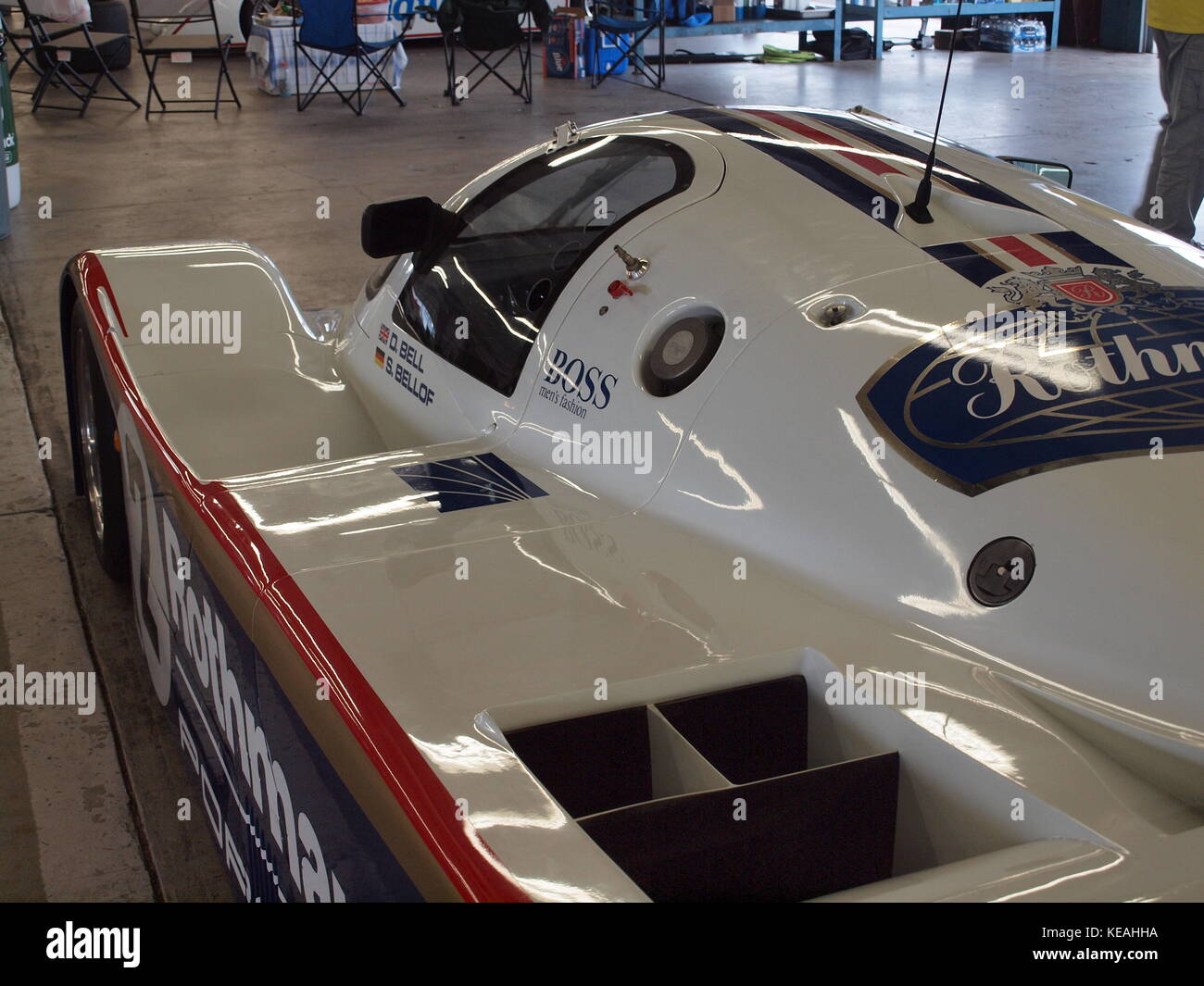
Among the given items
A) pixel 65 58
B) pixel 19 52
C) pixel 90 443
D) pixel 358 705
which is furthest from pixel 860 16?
pixel 358 705

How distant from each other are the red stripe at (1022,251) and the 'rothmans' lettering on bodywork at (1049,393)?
108mm

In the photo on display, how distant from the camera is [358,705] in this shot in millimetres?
1568

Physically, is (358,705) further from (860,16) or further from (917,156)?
(860,16)

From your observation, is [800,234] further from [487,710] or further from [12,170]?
[12,170]

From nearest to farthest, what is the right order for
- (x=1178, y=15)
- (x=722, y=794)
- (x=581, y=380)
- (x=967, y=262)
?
(x=722, y=794) → (x=967, y=262) → (x=581, y=380) → (x=1178, y=15)

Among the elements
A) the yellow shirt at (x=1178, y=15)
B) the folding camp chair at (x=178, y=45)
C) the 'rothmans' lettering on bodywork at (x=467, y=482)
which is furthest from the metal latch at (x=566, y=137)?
the folding camp chair at (x=178, y=45)

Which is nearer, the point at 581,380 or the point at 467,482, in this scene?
the point at 467,482

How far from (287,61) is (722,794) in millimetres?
11969

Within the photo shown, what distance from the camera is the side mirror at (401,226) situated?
294 centimetres

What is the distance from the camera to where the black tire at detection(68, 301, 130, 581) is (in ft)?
11.1

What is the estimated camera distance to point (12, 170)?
7.77 metres

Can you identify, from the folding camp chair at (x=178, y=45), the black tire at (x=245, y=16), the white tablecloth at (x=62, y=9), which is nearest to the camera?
the white tablecloth at (x=62, y=9)

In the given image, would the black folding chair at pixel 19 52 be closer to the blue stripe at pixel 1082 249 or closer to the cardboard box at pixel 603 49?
the cardboard box at pixel 603 49
